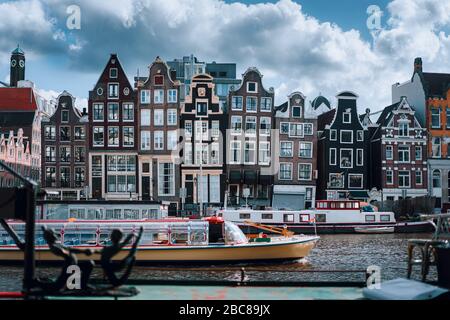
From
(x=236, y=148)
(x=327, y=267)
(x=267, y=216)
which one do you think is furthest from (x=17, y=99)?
(x=327, y=267)

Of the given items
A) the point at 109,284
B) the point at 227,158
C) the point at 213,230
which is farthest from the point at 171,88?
the point at 109,284

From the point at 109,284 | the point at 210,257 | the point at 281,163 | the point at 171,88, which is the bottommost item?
the point at 210,257

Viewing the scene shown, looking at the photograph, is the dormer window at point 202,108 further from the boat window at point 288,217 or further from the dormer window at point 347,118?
the boat window at point 288,217

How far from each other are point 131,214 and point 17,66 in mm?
22153

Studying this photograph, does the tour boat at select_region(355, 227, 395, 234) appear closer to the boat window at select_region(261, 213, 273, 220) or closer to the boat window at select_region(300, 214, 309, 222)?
the boat window at select_region(300, 214, 309, 222)

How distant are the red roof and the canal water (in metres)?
28.5

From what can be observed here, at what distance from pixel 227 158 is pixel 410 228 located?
12.9 m

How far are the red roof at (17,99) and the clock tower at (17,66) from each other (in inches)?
29.5

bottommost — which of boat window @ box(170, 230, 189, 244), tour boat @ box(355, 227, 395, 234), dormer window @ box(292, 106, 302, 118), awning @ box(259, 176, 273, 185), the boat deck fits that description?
tour boat @ box(355, 227, 395, 234)

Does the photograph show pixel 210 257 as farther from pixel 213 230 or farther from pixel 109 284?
pixel 109 284

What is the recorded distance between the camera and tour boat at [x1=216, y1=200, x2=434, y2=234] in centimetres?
3409

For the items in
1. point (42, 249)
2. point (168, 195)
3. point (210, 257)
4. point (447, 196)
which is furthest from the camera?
point (447, 196)

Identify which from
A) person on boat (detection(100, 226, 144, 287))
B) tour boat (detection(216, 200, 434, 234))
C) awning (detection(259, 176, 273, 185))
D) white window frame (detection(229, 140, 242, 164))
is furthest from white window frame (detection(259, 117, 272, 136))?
person on boat (detection(100, 226, 144, 287))

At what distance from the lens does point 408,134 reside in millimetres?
43188
